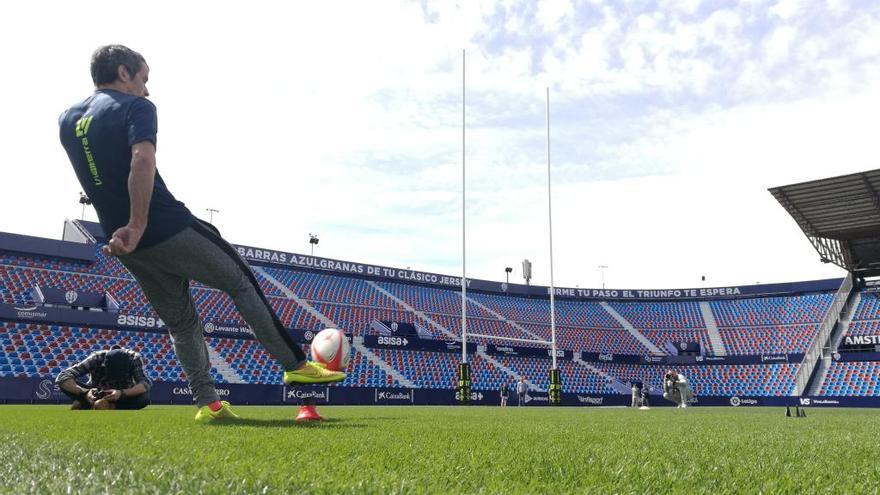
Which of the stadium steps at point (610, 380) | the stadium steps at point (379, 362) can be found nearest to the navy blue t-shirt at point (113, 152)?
the stadium steps at point (379, 362)

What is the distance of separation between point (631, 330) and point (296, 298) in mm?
24184

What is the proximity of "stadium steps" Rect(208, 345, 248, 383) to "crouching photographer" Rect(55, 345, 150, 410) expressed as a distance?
1949 cm

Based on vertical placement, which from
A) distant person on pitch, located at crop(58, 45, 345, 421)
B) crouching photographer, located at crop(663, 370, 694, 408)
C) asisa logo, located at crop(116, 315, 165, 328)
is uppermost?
asisa logo, located at crop(116, 315, 165, 328)

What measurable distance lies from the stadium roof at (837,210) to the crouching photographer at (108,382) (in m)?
29.6

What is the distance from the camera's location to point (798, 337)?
38125 millimetres

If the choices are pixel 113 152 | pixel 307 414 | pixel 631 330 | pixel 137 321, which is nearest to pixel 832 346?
pixel 631 330

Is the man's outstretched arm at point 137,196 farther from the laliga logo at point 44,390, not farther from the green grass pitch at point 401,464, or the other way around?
the laliga logo at point 44,390

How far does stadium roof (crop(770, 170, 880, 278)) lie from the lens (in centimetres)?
2806

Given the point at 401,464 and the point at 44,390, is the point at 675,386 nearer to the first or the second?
the point at 401,464

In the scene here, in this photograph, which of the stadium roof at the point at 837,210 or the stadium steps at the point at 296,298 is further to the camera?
the stadium steps at the point at 296,298

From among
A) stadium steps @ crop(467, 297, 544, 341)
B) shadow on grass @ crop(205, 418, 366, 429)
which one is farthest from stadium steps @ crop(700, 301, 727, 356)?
shadow on grass @ crop(205, 418, 366, 429)

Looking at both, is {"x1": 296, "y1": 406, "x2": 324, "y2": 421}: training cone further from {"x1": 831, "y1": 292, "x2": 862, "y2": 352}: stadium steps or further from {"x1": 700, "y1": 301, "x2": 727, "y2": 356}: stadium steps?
{"x1": 700, "y1": 301, "x2": 727, "y2": 356}: stadium steps

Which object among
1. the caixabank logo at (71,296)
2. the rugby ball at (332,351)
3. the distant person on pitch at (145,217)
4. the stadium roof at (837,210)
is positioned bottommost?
the rugby ball at (332,351)

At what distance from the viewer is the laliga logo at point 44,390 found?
793 inches
